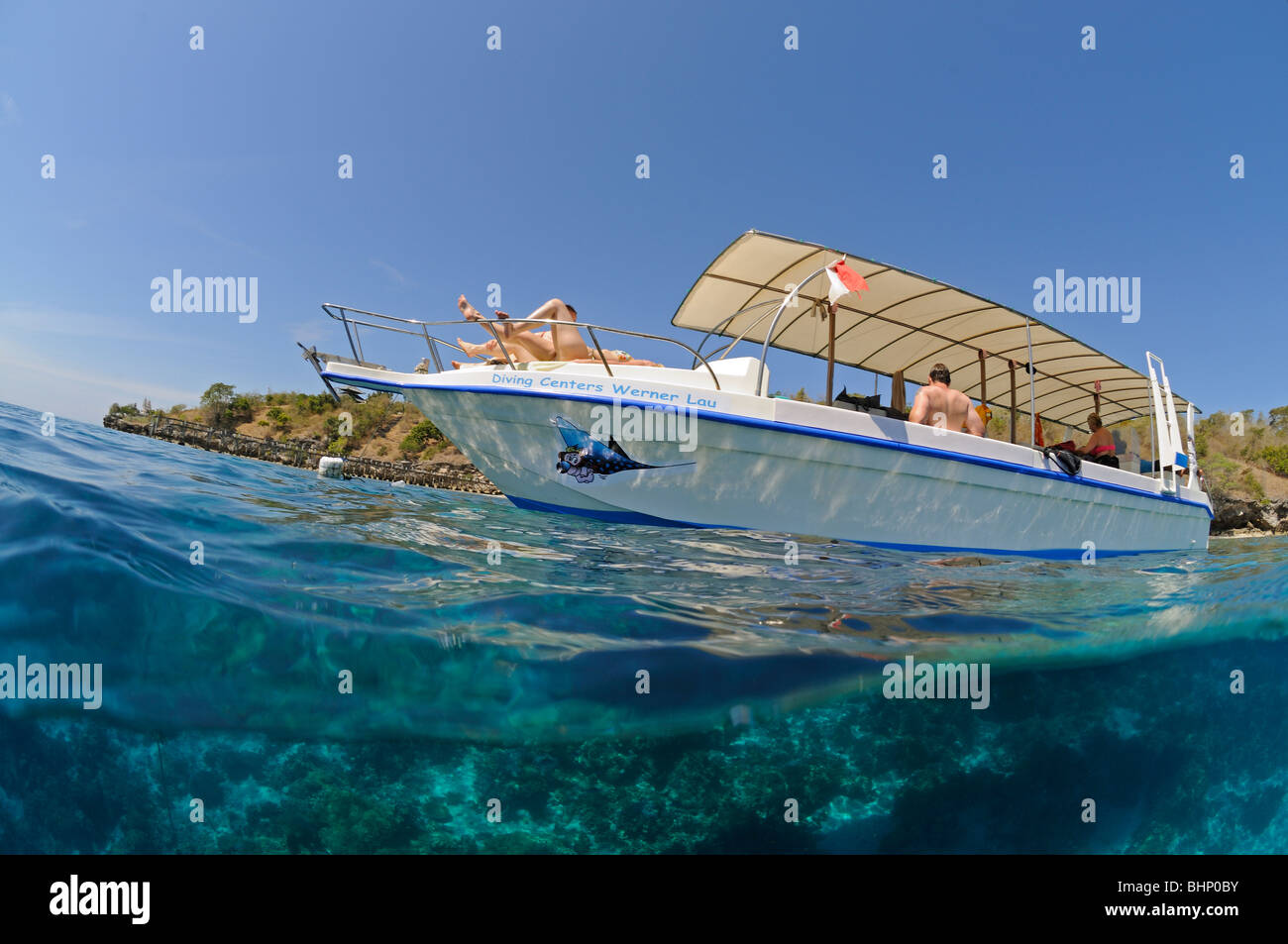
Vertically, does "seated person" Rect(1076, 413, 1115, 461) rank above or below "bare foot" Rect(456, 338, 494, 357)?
below

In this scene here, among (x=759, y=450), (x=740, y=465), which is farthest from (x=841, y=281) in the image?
(x=740, y=465)

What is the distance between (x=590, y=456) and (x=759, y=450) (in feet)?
5.10

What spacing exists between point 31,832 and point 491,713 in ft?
9.92

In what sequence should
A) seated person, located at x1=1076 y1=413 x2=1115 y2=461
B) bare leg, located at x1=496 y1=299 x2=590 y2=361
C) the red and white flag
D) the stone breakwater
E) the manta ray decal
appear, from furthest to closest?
the stone breakwater
seated person, located at x1=1076 y1=413 x2=1115 y2=461
bare leg, located at x1=496 y1=299 x2=590 y2=361
the manta ray decal
the red and white flag

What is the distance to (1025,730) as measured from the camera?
210 inches

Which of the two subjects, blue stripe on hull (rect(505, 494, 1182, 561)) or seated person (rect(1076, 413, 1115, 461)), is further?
seated person (rect(1076, 413, 1115, 461))

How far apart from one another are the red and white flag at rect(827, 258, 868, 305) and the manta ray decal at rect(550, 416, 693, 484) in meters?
2.09

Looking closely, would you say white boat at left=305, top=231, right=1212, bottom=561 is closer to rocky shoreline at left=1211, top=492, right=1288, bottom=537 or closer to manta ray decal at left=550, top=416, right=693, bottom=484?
manta ray decal at left=550, top=416, right=693, bottom=484

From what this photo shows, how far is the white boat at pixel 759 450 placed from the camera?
4.50 metres

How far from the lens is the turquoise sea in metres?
2.88

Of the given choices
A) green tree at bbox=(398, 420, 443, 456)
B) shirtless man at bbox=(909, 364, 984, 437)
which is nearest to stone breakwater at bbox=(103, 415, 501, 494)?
green tree at bbox=(398, 420, 443, 456)

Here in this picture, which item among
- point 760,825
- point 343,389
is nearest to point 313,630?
point 343,389

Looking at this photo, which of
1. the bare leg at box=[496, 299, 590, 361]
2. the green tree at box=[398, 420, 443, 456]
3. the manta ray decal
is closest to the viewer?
the manta ray decal
